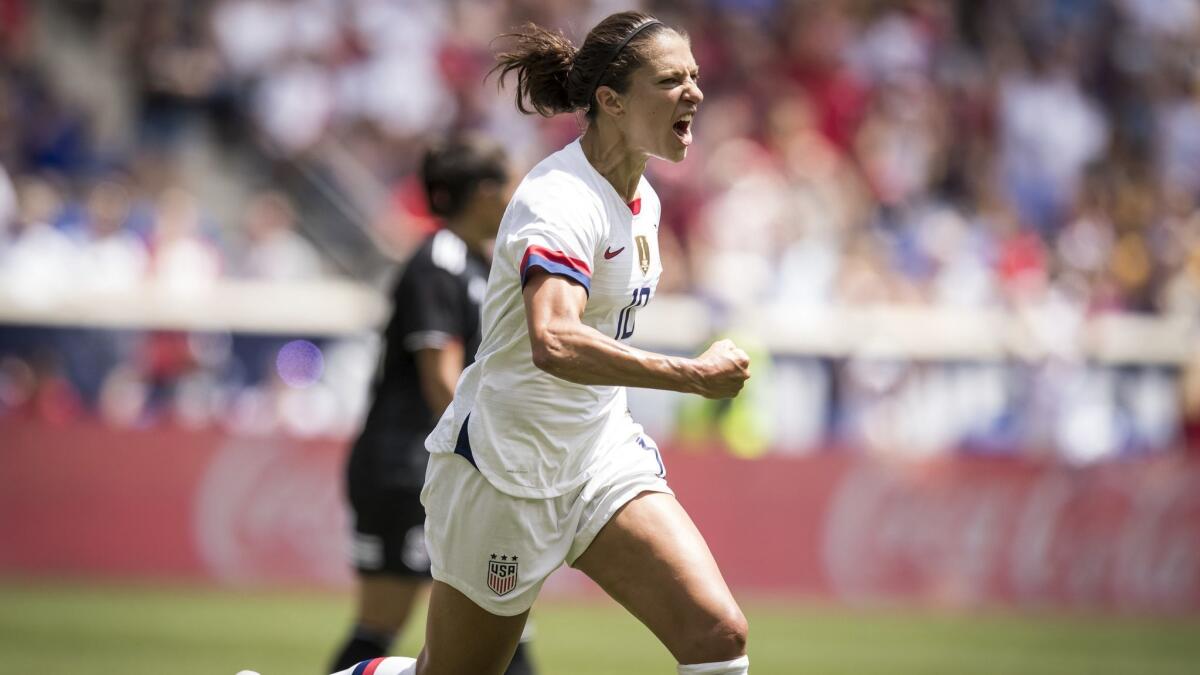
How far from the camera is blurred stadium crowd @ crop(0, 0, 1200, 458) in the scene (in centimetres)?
1417

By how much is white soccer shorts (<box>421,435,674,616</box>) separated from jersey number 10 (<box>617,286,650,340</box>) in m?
0.41

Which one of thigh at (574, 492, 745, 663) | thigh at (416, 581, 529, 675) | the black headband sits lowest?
thigh at (416, 581, 529, 675)

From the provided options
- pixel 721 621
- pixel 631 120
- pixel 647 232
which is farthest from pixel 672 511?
pixel 631 120

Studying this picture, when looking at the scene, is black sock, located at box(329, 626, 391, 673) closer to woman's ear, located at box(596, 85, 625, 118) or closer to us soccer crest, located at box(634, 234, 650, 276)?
us soccer crest, located at box(634, 234, 650, 276)

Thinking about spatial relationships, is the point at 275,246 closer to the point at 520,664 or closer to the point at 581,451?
the point at 520,664

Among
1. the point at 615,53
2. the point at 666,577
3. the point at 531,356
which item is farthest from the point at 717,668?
the point at 615,53

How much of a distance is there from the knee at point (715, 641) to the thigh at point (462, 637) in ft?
1.79

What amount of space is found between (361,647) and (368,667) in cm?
116

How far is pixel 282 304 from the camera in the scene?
46.5 ft

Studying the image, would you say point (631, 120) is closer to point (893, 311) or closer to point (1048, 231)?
point (893, 311)

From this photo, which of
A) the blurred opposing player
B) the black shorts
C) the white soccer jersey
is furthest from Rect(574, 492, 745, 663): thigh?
the black shorts

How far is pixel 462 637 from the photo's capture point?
5098mm

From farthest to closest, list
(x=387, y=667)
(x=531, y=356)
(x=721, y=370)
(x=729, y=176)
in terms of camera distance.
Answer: (x=729, y=176)
(x=387, y=667)
(x=531, y=356)
(x=721, y=370)

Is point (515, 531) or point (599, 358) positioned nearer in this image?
point (599, 358)
